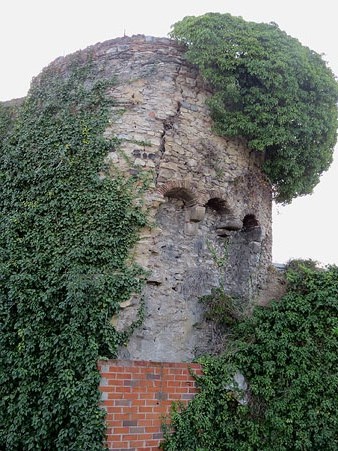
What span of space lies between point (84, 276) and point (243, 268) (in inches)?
122

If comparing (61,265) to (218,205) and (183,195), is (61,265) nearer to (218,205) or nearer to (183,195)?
(183,195)

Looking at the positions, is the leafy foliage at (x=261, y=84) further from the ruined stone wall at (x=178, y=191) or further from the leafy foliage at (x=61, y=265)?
the leafy foliage at (x=61, y=265)

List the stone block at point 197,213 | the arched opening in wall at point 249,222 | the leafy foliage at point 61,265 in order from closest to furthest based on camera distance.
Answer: the leafy foliage at point 61,265 → the stone block at point 197,213 → the arched opening in wall at point 249,222

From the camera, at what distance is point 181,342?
21.7 ft

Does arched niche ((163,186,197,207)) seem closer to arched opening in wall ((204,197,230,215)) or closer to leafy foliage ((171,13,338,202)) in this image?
arched opening in wall ((204,197,230,215))

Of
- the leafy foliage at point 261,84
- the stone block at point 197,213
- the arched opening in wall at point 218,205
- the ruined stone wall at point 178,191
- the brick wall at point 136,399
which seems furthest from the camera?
the arched opening in wall at point 218,205

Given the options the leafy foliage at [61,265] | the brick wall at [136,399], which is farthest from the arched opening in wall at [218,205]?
the brick wall at [136,399]

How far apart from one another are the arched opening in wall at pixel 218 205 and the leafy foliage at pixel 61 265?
4.96 ft

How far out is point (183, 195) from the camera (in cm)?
717

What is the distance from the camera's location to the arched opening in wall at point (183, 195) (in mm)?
6984

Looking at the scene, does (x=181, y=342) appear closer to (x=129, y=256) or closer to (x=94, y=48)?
(x=129, y=256)

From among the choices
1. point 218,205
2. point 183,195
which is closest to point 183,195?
point 183,195

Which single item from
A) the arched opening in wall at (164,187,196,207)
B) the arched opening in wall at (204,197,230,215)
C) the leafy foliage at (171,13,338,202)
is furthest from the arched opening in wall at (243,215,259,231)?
the arched opening in wall at (164,187,196,207)

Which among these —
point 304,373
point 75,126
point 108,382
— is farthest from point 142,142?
point 304,373
